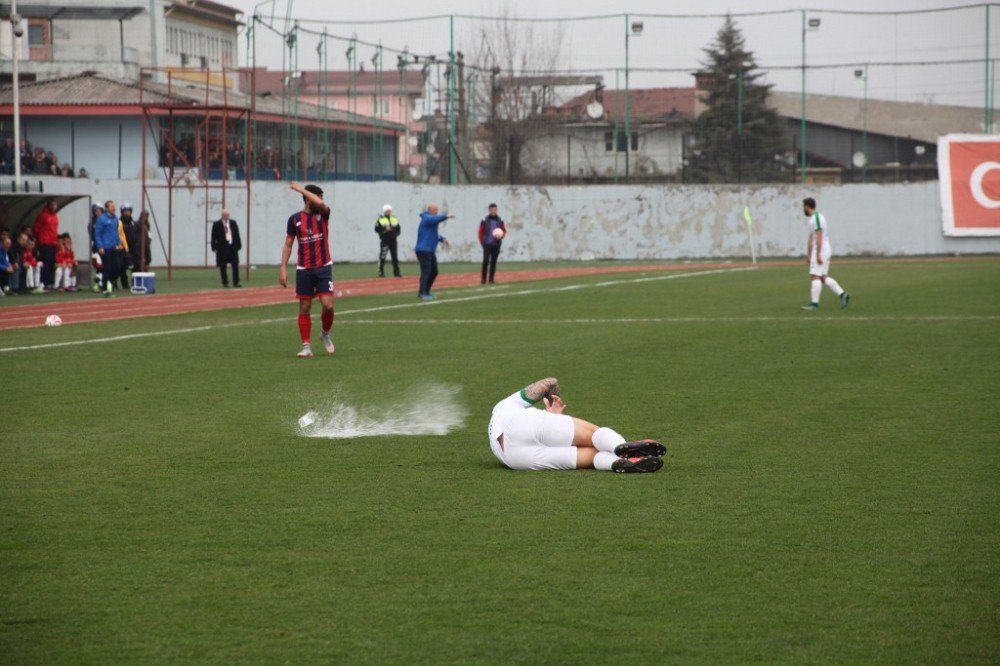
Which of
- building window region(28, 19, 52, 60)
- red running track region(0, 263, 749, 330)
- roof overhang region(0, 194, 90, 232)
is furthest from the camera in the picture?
building window region(28, 19, 52, 60)

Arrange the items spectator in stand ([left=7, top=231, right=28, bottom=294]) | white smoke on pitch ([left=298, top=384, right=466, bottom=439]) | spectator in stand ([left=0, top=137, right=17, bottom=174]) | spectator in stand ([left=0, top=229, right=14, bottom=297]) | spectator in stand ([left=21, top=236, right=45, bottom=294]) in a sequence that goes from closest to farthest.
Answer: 1. white smoke on pitch ([left=298, top=384, right=466, bottom=439])
2. spectator in stand ([left=0, top=229, right=14, bottom=297])
3. spectator in stand ([left=7, top=231, right=28, bottom=294])
4. spectator in stand ([left=21, top=236, right=45, bottom=294])
5. spectator in stand ([left=0, top=137, right=17, bottom=174])

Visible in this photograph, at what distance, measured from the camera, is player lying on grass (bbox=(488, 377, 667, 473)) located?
8.81m

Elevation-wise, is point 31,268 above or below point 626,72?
below

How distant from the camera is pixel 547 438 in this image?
884 cm

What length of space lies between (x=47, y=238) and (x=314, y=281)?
16.0m

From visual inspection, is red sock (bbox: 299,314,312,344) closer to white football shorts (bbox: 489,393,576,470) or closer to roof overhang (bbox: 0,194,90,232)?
white football shorts (bbox: 489,393,576,470)

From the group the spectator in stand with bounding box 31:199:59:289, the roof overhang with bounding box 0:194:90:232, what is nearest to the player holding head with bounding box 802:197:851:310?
the spectator in stand with bounding box 31:199:59:289

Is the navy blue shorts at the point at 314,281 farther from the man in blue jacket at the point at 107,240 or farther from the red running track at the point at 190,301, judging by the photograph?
the man in blue jacket at the point at 107,240

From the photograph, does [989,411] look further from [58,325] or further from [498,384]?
[58,325]

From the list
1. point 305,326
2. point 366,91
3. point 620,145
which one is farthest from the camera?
point 366,91

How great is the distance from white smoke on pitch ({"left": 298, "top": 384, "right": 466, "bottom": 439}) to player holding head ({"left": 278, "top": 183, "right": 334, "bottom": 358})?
3.87m

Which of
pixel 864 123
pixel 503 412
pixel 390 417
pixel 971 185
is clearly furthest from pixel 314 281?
pixel 864 123

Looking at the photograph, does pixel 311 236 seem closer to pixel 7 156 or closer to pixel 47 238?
pixel 47 238

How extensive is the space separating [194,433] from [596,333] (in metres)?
9.31
